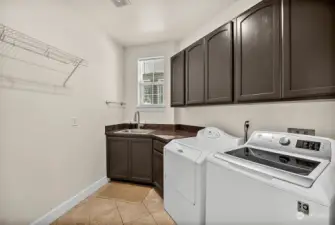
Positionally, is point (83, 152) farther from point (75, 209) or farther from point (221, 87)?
point (221, 87)

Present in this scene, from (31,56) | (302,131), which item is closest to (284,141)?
(302,131)

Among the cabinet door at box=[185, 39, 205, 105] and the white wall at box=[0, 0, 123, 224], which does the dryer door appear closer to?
the cabinet door at box=[185, 39, 205, 105]

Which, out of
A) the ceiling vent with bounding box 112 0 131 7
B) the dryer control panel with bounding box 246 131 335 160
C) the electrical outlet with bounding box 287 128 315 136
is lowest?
the dryer control panel with bounding box 246 131 335 160

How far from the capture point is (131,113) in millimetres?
3381

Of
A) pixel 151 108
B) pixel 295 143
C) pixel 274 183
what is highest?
pixel 151 108

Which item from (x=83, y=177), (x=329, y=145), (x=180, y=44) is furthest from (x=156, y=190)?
(x=180, y=44)

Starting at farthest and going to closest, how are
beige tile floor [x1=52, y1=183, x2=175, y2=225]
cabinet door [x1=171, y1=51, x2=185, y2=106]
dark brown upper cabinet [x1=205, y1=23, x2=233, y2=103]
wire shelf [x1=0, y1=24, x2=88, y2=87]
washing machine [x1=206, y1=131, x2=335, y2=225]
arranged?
cabinet door [x1=171, y1=51, x2=185, y2=106] < beige tile floor [x1=52, y1=183, x2=175, y2=225] < dark brown upper cabinet [x1=205, y1=23, x2=233, y2=103] < wire shelf [x1=0, y1=24, x2=88, y2=87] < washing machine [x1=206, y1=131, x2=335, y2=225]

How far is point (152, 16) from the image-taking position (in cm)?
232

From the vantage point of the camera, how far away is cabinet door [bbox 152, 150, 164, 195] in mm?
2330

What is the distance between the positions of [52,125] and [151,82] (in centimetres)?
192

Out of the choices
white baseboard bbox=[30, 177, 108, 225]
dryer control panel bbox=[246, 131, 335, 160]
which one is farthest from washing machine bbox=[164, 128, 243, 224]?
white baseboard bbox=[30, 177, 108, 225]

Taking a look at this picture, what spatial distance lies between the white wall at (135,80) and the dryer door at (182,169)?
50.8 inches

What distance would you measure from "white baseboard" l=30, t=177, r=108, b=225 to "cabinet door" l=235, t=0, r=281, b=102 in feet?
7.49

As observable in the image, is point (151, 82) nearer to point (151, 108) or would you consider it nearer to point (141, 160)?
point (151, 108)
